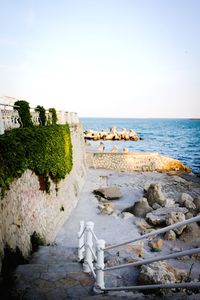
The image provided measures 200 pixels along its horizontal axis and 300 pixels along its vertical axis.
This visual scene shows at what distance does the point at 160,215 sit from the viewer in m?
11.7

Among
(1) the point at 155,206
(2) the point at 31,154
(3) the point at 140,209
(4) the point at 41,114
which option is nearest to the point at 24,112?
(2) the point at 31,154

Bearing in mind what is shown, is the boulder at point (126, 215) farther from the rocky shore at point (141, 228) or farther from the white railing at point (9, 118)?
the white railing at point (9, 118)

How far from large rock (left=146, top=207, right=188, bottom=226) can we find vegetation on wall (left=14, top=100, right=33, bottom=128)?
7.12 metres

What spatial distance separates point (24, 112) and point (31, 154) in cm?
215

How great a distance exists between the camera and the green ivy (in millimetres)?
5508

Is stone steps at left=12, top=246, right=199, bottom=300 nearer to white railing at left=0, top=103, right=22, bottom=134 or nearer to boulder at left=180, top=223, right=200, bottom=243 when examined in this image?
white railing at left=0, top=103, right=22, bottom=134

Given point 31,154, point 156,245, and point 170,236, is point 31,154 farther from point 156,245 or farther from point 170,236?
point 170,236

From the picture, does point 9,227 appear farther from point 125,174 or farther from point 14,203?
point 125,174

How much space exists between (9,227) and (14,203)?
0.65m

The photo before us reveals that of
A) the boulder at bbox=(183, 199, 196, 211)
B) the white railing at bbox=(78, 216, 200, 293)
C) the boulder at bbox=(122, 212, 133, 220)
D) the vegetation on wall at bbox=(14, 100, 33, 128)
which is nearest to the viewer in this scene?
the white railing at bbox=(78, 216, 200, 293)

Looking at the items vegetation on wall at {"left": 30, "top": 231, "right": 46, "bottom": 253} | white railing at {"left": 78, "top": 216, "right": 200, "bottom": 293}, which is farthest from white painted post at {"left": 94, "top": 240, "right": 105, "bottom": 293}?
vegetation on wall at {"left": 30, "top": 231, "right": 46, "bottom": 253}

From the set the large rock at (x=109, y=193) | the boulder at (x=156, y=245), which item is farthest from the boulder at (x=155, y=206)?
the boulder at (x=156, y=245)

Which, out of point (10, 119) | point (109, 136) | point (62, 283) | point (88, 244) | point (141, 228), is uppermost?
point (10, 119)

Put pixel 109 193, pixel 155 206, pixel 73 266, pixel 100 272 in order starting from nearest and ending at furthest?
pixel 100 272
pixel 73 266
pixel 155 206
pixel 109 193
